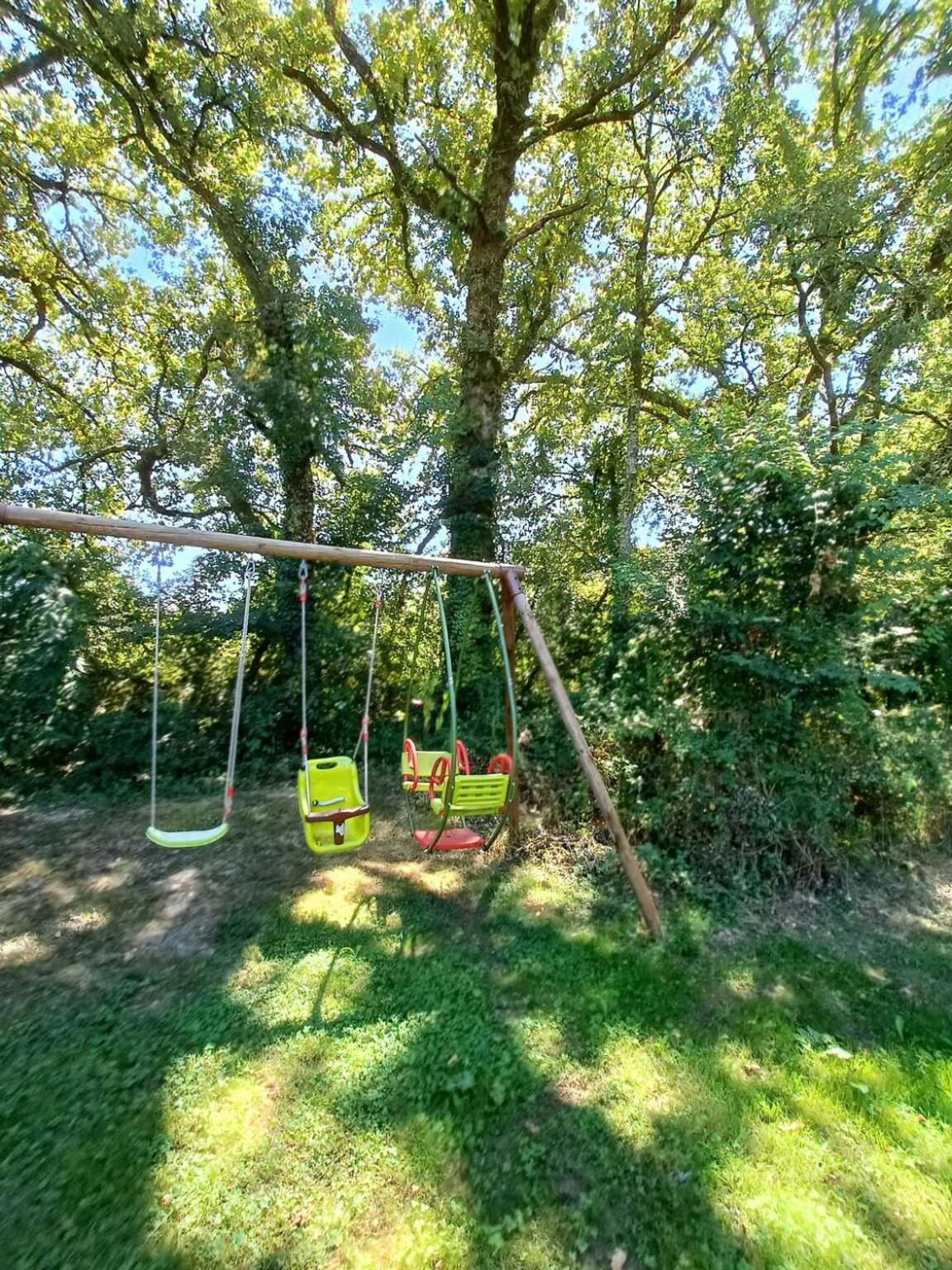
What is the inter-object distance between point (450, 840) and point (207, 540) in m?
2.59

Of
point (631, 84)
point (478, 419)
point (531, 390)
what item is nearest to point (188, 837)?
point (478, 419)

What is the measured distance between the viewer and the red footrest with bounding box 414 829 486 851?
4.00m

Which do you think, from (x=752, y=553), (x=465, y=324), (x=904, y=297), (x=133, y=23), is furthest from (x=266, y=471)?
(x=904, y=297)

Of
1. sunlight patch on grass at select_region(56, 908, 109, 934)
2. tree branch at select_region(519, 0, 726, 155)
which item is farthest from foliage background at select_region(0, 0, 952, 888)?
sunlight patch on grass at select_region(56, 908, 109, 934)

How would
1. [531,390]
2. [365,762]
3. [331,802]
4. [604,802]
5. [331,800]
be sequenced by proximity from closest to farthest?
1. [604,802]
2. [365,762]
3. [331,802]
4. [331,800]
5. [531,390]

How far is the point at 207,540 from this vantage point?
361 cm

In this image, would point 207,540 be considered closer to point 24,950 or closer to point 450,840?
point 450,840

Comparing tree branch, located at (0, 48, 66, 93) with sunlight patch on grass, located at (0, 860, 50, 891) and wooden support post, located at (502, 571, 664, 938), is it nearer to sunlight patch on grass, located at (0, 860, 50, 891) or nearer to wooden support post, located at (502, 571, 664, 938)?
sunlight patch on grass, located at (0, 860, 50, 891)

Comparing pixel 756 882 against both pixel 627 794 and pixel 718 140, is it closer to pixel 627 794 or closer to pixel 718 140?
pixel 627 794

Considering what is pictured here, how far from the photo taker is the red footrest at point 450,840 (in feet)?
13.1

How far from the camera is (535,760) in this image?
5793 mm

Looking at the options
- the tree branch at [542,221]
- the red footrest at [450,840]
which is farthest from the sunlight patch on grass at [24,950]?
the tree branch at [542,221]

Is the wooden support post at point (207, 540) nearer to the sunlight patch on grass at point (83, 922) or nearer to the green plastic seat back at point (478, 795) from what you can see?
the green plastic seat back at point (478, 795)

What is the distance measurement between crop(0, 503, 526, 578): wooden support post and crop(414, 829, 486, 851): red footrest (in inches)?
74.9
